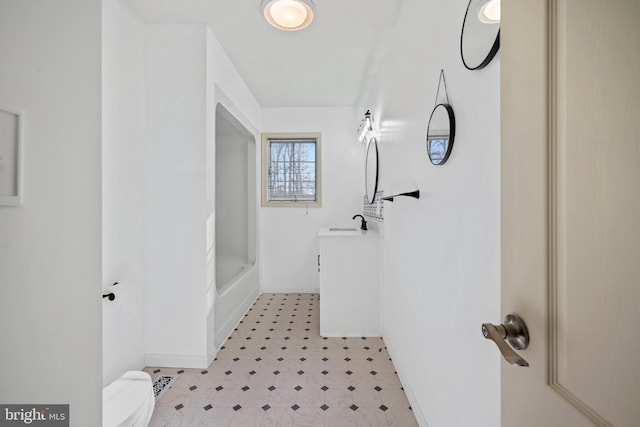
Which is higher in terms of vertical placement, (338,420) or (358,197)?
(358,197)

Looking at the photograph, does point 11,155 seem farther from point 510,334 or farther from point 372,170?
point 372,170

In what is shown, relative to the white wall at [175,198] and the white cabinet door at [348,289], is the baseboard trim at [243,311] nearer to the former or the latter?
the white wall at [175,198]

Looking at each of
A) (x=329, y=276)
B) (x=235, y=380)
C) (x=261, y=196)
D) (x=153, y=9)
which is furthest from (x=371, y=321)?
(x=153, y=9)

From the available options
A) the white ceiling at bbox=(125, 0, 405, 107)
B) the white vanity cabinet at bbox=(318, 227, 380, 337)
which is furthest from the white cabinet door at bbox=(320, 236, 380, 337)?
the white ceiling at bbox=(125, 0, 405, 107)

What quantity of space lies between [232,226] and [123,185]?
4.62 ft

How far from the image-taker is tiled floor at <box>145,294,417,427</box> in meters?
1.73

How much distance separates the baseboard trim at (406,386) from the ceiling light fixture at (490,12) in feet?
6.00

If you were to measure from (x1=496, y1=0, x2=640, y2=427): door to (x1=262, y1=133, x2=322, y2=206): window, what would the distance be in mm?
3643

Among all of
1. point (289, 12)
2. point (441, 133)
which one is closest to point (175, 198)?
point (289, 12)

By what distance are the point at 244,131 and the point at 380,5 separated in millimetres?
2042

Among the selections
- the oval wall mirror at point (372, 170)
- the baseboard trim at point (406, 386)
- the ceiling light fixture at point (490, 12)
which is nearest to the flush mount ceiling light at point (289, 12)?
the ceiling light fixture at point (490, 12)

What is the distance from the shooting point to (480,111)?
3.27ft

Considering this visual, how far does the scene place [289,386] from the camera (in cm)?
202

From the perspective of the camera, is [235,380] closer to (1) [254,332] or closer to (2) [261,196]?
(1) [254,332]
